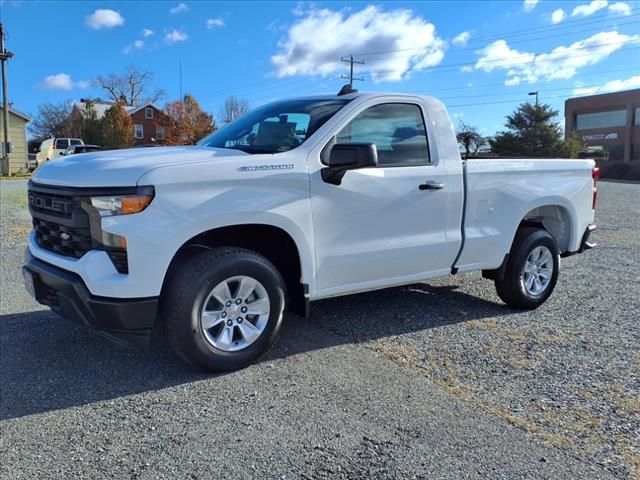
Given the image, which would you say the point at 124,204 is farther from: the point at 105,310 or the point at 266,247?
the point at 266,247

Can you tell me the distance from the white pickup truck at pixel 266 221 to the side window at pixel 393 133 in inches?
0.5

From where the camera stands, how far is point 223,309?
12.6 feet

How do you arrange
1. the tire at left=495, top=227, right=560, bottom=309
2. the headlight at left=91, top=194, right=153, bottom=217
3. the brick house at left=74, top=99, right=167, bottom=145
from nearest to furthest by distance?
the headlight at left=91, top=194, right=153, bottom=217, the tire at left=495, top=227, right=560, bottom=309, the brick house at left=74, top=99, right=167, bottom=145

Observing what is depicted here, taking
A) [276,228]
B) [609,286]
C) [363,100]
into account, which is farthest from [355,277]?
[609,286]

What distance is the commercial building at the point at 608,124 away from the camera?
52125mm

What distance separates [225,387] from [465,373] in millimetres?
1681

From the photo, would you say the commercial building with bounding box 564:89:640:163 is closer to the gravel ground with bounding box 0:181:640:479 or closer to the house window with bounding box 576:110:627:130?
the house window with bounding box 576:110:627:130

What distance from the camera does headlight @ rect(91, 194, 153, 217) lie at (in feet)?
11.1

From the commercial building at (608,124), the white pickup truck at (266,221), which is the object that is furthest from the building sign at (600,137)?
the white pickup truck at (266,221)

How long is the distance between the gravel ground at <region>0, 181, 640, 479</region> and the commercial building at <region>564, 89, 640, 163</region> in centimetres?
5026

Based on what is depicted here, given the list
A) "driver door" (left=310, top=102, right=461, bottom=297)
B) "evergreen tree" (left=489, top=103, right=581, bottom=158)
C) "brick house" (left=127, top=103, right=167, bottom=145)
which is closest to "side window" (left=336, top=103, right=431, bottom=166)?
"driver door" (left=310, top=102, right=461, bottom=297)

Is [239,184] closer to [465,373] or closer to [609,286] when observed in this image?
[465,373]

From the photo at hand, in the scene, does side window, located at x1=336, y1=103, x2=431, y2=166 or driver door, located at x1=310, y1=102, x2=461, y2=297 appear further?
side window, located at x1=336, y1=103, x2=431, y2=166

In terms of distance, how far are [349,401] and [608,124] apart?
5987cm
